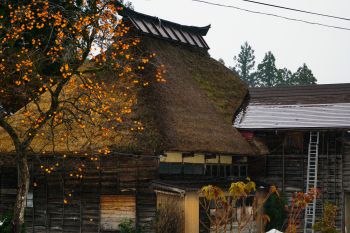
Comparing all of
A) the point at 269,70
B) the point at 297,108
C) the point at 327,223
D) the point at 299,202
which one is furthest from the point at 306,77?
the point at 299,202

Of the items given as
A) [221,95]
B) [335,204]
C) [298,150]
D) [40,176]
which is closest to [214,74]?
[221,95]

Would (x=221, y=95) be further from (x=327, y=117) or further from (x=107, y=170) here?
(x=107, y=170)

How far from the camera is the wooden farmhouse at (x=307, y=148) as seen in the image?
30.1 metres

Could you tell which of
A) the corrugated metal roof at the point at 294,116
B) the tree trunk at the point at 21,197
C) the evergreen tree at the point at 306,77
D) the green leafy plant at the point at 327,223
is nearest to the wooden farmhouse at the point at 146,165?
the corrugated metal roof at the point at 294,116

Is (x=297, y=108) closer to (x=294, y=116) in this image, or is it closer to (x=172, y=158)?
(x=294, y=116)

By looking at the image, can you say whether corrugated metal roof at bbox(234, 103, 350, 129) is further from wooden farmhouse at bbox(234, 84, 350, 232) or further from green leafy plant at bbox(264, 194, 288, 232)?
green leafy plant at bbox(264, 194, 288, 232)

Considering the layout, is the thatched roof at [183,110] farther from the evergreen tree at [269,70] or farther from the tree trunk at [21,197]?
the evergreen tree at [269,70]

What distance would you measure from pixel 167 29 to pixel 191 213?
13525 millimetres

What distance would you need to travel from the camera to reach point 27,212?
88.2 ft

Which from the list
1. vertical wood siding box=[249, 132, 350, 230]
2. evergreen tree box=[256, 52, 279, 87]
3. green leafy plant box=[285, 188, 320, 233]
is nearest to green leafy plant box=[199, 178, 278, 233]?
green leafy plant box=[285, 188, 320, 233]

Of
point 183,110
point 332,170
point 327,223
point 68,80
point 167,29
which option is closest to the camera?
point 68,80

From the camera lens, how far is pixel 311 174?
101 feet

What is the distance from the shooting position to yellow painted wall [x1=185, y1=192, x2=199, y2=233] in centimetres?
2390

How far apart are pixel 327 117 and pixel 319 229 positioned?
6.73 metres
